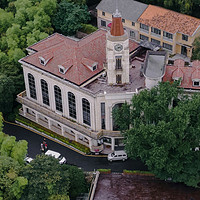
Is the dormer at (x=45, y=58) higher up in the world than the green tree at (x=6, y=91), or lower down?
higher up

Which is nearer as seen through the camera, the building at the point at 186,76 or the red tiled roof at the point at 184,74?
the building at the point at 186,76

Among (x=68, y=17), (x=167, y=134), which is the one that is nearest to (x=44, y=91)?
(x=68, y=17)

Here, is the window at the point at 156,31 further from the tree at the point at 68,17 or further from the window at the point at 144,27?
the tree at the point at 68,17

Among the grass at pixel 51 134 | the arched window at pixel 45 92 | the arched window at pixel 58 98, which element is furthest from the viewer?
the arched window at pixel 45 92

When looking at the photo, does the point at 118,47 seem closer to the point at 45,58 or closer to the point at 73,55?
the point at 73,55

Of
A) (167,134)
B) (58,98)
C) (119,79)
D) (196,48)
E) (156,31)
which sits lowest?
(58,98)

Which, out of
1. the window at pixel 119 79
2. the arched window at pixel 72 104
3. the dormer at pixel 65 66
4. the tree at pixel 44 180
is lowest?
the tree at pixel 44 180

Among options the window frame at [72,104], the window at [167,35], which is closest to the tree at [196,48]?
the window at [167,35]
